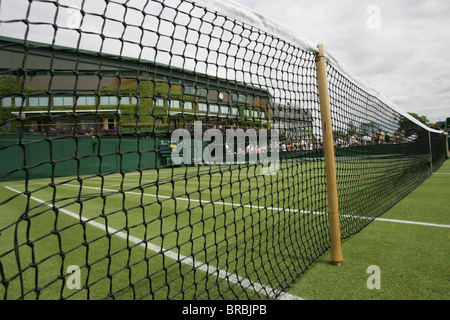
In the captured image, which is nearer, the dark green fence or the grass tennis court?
the grass tennis court

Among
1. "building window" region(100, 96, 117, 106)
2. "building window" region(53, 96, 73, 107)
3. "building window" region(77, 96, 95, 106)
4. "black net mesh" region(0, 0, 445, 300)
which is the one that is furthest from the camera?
"building window" region(100, 96, 117, 106)

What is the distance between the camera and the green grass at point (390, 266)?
2.04m

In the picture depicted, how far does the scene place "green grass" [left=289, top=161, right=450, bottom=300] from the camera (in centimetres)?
204

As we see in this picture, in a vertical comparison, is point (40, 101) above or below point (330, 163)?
above

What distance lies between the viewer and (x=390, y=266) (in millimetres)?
2463

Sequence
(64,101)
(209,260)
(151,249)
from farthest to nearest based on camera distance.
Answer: (64,101)
(151,249)
(209,260)

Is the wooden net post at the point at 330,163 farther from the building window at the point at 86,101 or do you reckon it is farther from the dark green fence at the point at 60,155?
the building window at the point at 86,101

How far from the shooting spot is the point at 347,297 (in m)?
2.01

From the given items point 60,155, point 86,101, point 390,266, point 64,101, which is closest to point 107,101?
point 64,101

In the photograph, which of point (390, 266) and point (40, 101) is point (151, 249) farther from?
point (40, 101)

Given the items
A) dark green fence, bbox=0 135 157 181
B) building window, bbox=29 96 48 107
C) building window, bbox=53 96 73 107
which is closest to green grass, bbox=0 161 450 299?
dark green fence, bbox=0 135 157 181

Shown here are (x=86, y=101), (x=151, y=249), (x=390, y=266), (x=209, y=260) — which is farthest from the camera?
(x=86, y=101)

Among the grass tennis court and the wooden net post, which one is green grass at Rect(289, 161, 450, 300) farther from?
the grass tennis court
